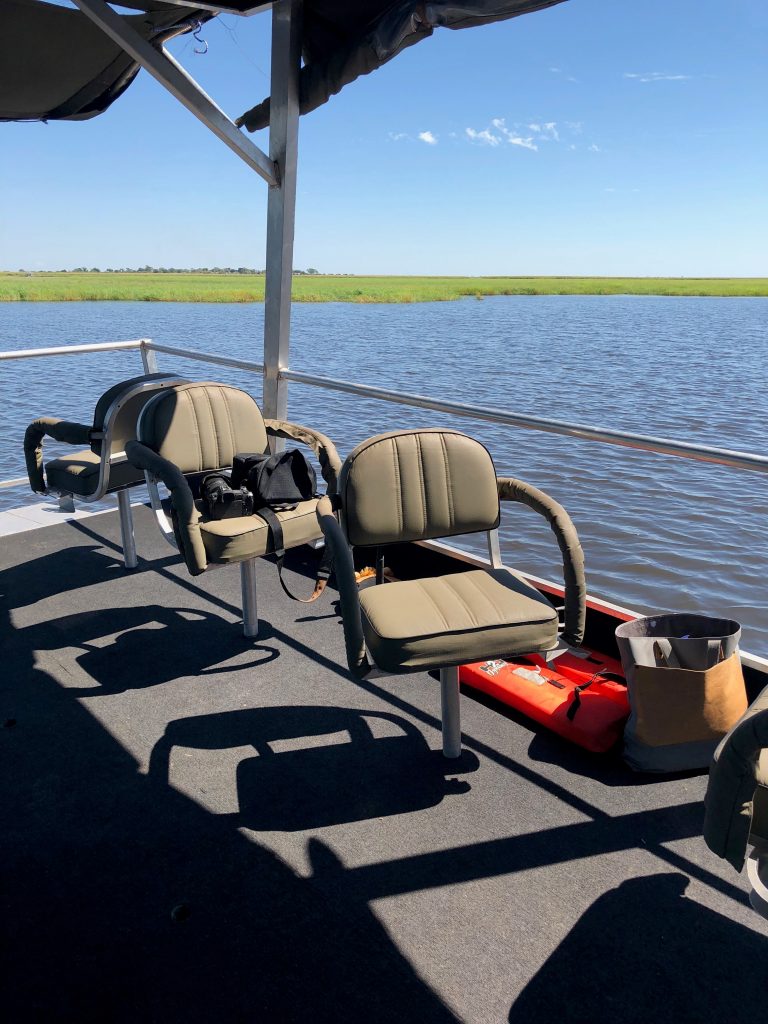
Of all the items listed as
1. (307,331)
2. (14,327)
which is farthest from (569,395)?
(14,327)

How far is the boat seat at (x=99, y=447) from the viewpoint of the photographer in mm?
2922

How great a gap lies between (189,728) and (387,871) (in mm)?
822

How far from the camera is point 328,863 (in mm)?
1689

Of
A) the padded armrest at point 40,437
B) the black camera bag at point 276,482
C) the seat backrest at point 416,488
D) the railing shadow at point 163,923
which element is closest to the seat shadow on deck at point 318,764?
the railing shadow at point 163,923

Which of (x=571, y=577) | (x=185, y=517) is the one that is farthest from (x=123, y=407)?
(x=571, y=577)

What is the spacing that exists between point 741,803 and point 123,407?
2.67 metres

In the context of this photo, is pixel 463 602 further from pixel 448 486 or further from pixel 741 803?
pixel 741 803

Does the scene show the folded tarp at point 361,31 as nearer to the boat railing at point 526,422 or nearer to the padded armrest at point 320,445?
the boat railing at point 526,422

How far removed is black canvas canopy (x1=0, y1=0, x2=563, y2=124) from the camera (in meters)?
2.20

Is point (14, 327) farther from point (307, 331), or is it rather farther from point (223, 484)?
point (223, 484)

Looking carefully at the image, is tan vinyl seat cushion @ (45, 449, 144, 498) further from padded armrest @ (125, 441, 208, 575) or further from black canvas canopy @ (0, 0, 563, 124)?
black canvas canopy @ (0, 0, 563, 124)

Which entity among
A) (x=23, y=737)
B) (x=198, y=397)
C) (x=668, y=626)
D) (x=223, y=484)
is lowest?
(x=23, y=737)

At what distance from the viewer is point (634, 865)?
169cm

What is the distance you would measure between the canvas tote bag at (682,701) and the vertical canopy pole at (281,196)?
83.0 inches
